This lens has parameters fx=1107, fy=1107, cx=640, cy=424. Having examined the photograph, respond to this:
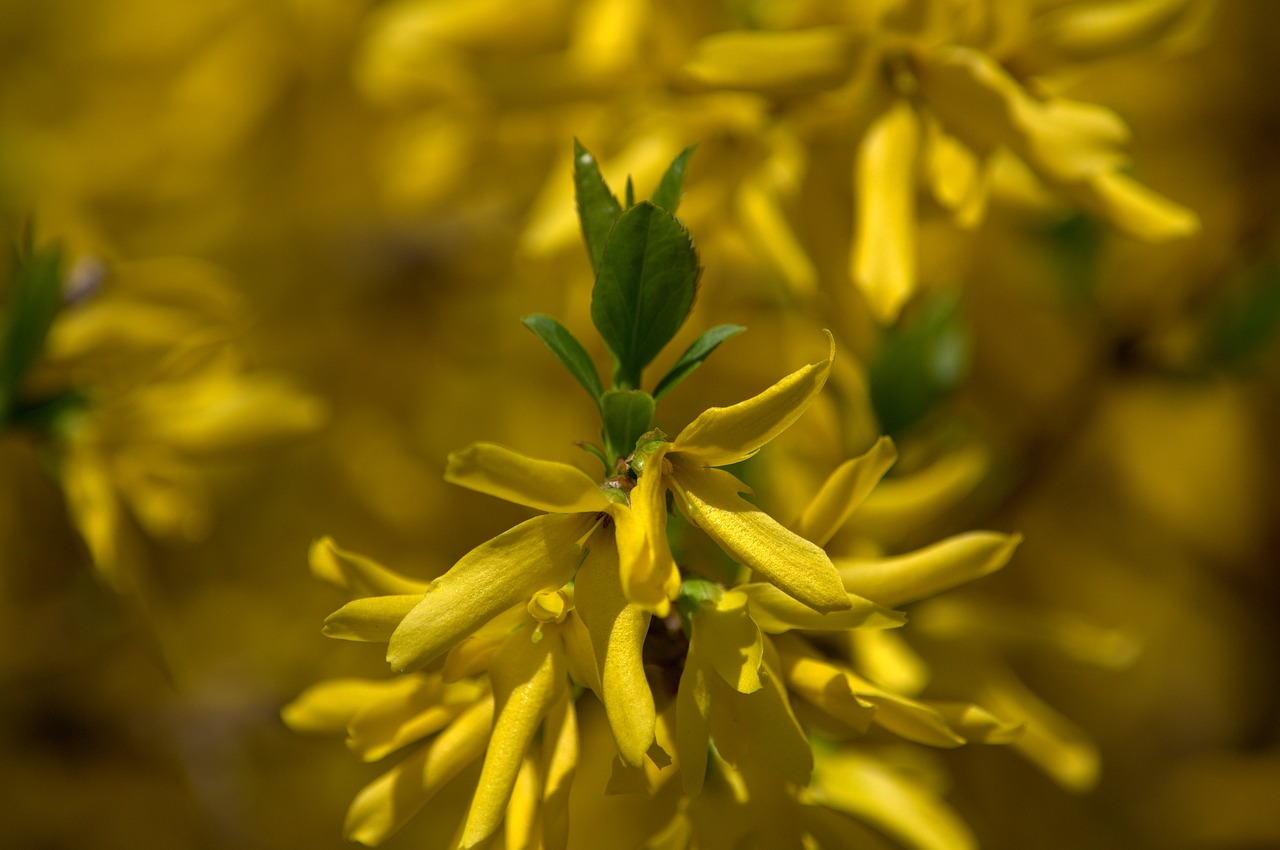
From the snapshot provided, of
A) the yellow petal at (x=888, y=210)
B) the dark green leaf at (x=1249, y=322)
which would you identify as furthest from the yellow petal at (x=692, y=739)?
the dark green leaf at (x=1249, y=322)

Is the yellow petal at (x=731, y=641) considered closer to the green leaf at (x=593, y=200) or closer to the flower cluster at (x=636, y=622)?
the flower cluster at (x=636, y=622)

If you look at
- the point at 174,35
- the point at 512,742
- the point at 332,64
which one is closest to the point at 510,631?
the point at 512,742

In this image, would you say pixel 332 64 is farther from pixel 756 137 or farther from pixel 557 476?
pixel 557 476

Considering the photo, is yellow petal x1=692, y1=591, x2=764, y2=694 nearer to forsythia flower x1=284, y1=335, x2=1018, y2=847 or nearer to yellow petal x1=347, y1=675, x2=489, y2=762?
forsythia flower x1=284, y1=335, x2=1018, y2=847

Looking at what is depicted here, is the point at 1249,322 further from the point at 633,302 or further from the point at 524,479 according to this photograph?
the point at 524,479

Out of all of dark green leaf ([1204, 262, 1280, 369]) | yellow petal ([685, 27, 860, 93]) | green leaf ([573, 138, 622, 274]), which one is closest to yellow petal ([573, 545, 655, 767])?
green leaf ([573, 138, 622, 274])
